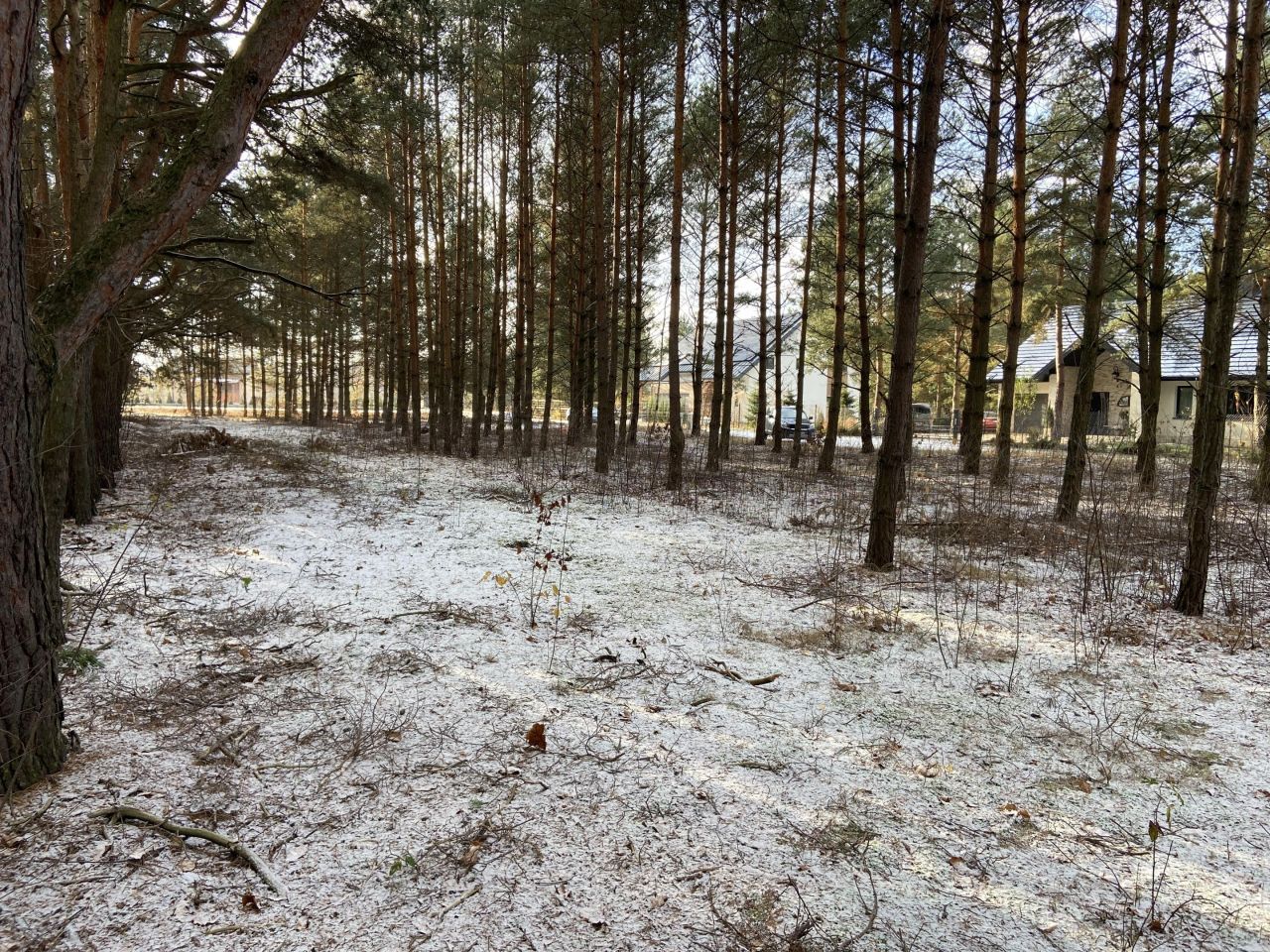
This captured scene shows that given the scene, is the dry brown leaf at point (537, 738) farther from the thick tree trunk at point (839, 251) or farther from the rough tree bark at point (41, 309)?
the thick tree trunk at point (839, 251)

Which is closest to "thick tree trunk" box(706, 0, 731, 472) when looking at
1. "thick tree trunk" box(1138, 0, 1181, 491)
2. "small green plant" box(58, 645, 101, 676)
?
"thick tree trunk" box(1138, 0, 1181, 491)

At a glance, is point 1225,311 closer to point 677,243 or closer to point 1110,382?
point 677,243

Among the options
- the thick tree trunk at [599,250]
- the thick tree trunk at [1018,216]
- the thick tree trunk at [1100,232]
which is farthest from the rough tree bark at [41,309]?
the thick tree trunk at [1018,216]

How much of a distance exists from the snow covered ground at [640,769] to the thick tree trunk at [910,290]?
2.45 ft

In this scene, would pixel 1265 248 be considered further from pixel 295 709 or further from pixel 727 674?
pixel 295 709

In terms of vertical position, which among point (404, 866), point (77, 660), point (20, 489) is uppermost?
point (20, 489)

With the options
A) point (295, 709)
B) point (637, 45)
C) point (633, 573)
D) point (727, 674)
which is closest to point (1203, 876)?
point (727, 674)

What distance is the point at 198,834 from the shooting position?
7.14ft

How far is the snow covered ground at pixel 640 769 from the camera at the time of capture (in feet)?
6.36

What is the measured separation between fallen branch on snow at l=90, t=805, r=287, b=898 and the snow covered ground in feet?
0.11

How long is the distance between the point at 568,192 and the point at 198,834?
17.2 meters

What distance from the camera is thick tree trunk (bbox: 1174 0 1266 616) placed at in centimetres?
432

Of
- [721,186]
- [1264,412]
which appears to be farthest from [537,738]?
[1264,412]

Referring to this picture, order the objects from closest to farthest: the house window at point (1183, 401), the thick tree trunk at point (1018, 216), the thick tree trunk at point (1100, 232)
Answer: the thick tree trunk at point (1100, 232), the thick tree trunk at point (1018, 216), the house window at point (1183, 401)
